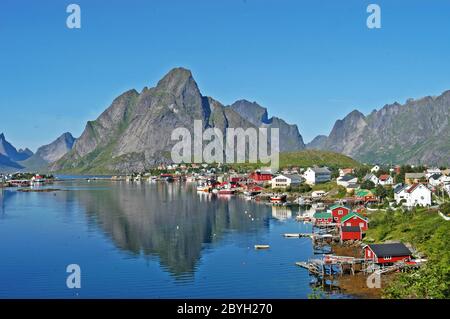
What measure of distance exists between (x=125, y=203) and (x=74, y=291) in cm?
3711

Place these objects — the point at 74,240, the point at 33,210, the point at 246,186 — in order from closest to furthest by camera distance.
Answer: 1. the point at 74,240
2. the point at 33,210
3. the point at 246,186

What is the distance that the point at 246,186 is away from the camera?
78625mm

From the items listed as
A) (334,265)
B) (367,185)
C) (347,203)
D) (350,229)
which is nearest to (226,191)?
(367,185)

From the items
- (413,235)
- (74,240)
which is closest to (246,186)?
(74,240)

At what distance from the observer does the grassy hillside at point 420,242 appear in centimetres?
1480

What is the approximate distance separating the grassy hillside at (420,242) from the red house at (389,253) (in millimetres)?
929

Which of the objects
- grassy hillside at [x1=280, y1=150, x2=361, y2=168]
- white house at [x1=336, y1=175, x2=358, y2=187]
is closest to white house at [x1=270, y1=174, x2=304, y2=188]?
white house at [x1=336, y1=175, x2=358, y2=187]

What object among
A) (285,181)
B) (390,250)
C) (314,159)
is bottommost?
(390,250)

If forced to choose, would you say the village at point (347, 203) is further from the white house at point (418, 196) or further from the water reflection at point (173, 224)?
the water reflection at point (173, 224)

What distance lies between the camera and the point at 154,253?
28.0 m

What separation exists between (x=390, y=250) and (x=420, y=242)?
2.84 m

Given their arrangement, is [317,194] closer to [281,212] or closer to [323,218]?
[281,212]
